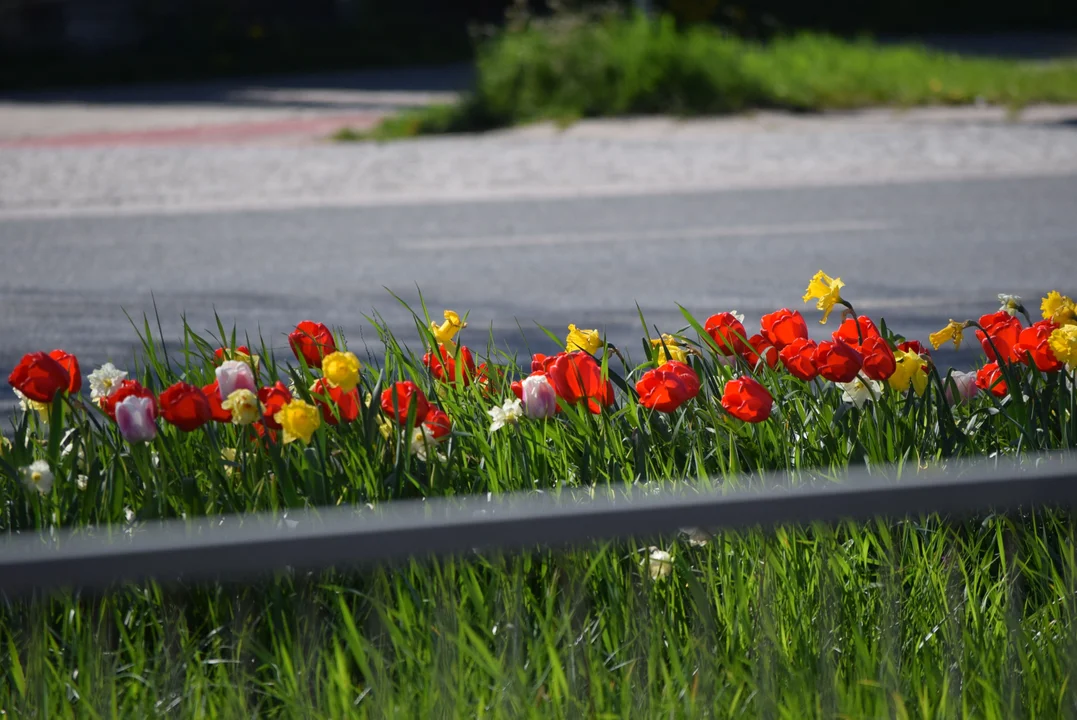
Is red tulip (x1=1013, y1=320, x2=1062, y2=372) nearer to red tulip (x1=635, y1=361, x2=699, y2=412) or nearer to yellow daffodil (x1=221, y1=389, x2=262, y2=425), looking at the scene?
red tulip (x1=635, y1=361, x2=699, y2=412)

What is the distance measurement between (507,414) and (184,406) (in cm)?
64

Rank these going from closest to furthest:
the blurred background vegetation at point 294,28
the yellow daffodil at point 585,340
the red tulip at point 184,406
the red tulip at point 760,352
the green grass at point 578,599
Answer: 1. the green grass at point 578,599
2. the red tulip at point 184,406
3. the yellow daffodil at point 585,340
4. the red tulip at point 760,352
5. the blurred background vegetation at point 294,28

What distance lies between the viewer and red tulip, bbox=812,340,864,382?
242cm

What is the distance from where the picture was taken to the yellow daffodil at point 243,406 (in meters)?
2.28

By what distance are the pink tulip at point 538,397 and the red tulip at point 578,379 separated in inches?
1.4

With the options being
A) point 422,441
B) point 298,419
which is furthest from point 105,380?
point 422,441

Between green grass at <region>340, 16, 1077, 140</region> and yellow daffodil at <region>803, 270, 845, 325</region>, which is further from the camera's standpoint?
green grass at <region>340, 16, 1077, 140</region>

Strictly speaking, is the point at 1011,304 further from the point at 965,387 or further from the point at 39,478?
the point at 39,478

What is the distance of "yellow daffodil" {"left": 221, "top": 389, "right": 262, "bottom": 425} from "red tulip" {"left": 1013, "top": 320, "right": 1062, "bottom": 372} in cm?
162

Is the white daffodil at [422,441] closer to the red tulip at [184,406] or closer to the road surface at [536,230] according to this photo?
the red tulip at [184,406]

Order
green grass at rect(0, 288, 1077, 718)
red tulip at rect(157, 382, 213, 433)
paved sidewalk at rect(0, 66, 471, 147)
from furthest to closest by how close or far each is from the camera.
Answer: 1. paved sidewalk at rect(0, 66, 471, 147)
2. red tulip at rect(157, 382, 213, 433)
3. green grass at rect(0, 288, 1077, 718)

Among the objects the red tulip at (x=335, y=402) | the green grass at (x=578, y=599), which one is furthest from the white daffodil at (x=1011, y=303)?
the red tulip at (x=335, y=402)

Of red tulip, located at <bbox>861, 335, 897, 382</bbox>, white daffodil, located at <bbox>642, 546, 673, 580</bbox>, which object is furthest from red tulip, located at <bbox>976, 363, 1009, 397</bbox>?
white daffodil, located at <bbox>642, 546, 673, 580</bbox>

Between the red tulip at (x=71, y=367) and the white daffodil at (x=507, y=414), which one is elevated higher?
the red tulip at (x=71, y=367)
